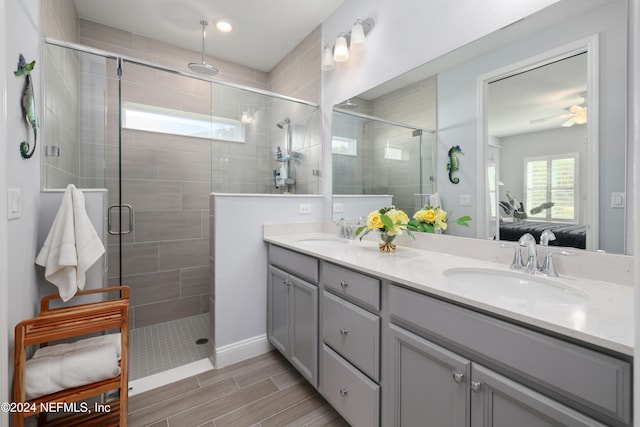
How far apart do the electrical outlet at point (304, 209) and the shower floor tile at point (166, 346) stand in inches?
50.0

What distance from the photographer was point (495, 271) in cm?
115

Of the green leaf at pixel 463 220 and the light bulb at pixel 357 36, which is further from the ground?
the light bulb at pixel 357 36

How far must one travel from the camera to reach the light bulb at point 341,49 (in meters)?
2.06

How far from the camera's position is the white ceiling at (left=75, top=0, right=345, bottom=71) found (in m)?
→ 2.19

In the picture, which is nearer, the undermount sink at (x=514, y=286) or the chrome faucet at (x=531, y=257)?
the undermount sink at (x=514, y=286)

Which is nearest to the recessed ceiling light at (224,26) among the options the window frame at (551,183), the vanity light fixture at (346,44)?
the vanity light fixture at (346,44)

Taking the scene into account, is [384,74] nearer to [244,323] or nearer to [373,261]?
[373,261]

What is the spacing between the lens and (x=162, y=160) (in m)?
2.67

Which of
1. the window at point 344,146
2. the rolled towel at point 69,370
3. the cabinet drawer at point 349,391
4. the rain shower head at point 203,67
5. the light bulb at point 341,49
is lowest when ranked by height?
the cabinet drawer at point 349,391

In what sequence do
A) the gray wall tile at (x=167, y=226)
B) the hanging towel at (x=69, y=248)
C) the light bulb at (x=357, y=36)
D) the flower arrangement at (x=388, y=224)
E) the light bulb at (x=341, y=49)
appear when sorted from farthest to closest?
the gray wall tile at (x=167, y=226) < the light bulb at (x=341, y=49) < the light bulb at (x=357, y=36) < the flower arrangement at (x=388, y=224) < the hanging towel at (x=69, y=248)

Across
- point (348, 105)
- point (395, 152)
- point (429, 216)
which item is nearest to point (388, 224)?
point (429, 216)

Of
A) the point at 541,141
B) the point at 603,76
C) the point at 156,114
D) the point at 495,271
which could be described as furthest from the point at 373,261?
the point at 156,114

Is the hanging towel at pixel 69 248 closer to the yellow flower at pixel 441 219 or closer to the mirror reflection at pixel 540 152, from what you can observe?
the yellow flower at pixel 441 219

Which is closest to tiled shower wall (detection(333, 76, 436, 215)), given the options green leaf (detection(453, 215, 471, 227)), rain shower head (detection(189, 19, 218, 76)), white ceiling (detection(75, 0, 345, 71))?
green leaf (detection(453, 215, 471, 227))
